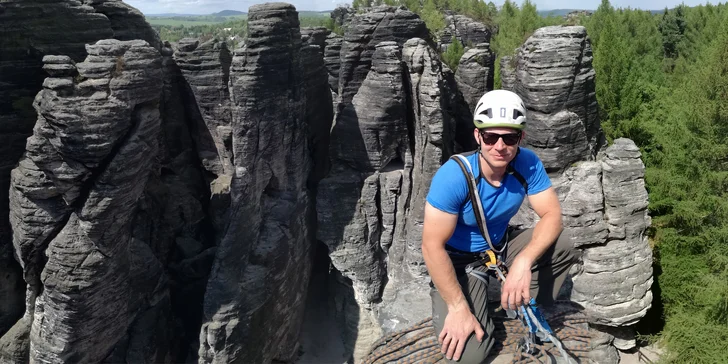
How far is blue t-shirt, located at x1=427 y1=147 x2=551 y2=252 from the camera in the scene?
195 inches

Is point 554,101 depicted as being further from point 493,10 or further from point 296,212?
point 493,10

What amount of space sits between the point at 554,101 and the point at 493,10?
65.2 meters

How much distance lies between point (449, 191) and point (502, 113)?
0.95m

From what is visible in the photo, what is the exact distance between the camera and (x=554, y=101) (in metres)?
15.2

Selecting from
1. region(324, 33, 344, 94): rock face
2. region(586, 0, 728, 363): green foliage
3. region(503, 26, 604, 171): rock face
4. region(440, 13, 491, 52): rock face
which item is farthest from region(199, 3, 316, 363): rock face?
region(440, 13, 491, 52): rock face

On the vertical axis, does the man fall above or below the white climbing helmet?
below

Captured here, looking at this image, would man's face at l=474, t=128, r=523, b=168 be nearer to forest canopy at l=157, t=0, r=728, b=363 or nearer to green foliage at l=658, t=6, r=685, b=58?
forest canopy at l=157, t=0, r=728, b=363

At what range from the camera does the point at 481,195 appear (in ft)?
17.1

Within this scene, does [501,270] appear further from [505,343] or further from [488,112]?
[488,112]

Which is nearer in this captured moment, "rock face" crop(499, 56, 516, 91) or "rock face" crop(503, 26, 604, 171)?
"rock face" crop(503, 26, 604, 171)

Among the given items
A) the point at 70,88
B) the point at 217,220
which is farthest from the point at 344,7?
the point at 70,88

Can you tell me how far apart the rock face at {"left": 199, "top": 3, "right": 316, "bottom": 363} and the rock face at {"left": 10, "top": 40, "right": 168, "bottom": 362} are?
8.99ft

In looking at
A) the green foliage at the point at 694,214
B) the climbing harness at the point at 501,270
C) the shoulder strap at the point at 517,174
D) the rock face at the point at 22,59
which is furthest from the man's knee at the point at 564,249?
the rock face at the point at 22,59

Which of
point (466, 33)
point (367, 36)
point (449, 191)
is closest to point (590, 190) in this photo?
point (367, 36)
